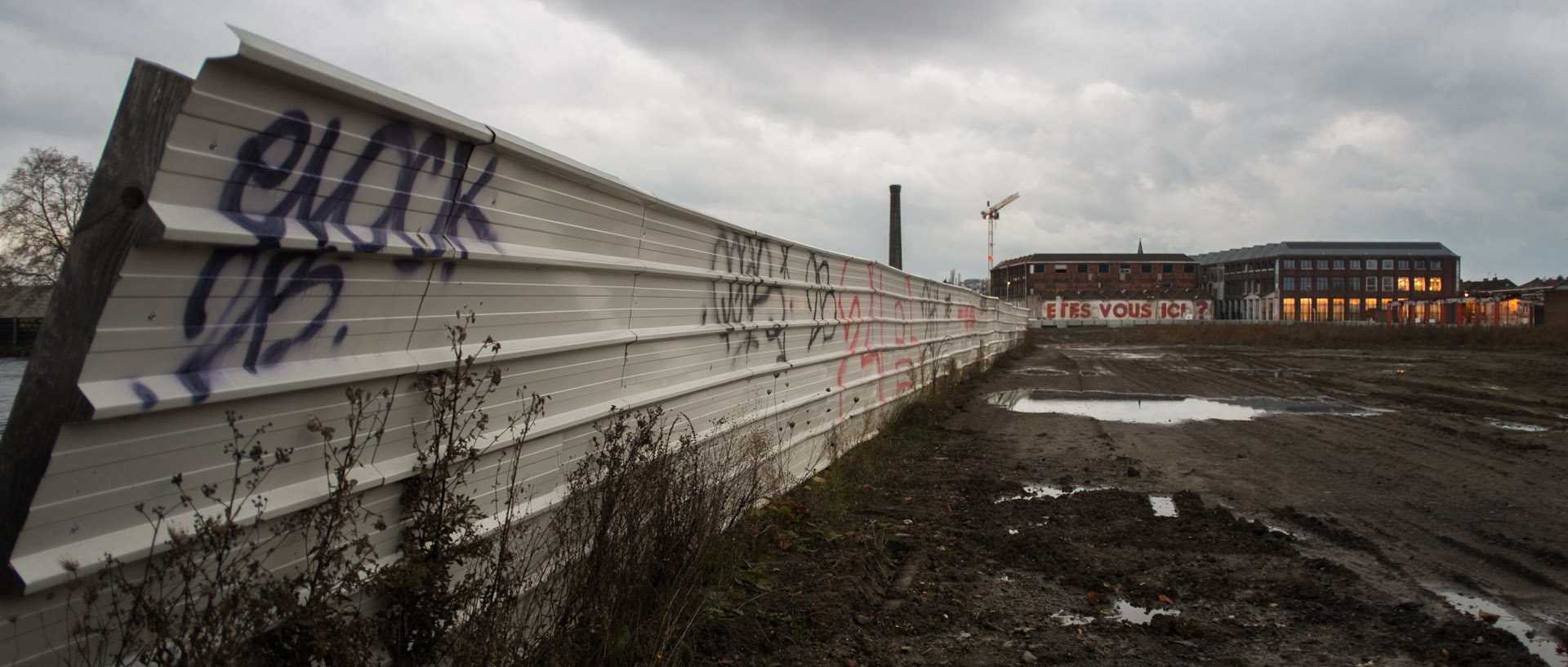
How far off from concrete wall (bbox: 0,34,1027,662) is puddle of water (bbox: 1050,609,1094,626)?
2159 millimetres

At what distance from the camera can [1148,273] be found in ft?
349

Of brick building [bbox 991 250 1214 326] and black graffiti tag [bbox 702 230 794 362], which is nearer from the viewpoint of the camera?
black graffiti tag [bbox 702 230 794 362]

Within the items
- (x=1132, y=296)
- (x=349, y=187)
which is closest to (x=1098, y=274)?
(x=1132, y=296)

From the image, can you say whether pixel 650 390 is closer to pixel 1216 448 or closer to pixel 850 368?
pixel 850 368

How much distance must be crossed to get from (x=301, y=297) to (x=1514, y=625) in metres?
4.75

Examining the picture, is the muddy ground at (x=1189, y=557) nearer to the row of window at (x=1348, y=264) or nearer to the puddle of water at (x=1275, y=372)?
the puddle of water at (x=1275, y=372)

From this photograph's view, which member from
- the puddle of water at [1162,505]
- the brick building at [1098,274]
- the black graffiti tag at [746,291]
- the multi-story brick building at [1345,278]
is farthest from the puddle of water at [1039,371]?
the multi-story brick building at [1345,278]

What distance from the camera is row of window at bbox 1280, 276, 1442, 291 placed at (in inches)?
3738

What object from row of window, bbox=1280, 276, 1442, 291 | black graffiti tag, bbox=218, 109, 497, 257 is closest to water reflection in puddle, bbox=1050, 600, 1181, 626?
black graffiti tag, bbox=218, 109, 497, 257

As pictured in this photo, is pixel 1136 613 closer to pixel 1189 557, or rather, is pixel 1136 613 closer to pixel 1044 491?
pixel 1189 557

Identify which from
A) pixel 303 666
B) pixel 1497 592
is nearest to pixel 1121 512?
pixel 1497 592

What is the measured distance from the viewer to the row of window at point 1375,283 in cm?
9494

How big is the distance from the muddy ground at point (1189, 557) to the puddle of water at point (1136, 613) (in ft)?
0.04

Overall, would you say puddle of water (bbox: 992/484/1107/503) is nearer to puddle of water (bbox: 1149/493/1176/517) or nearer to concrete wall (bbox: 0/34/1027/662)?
puddle of water (bbox: 1149/493/1176/517)
